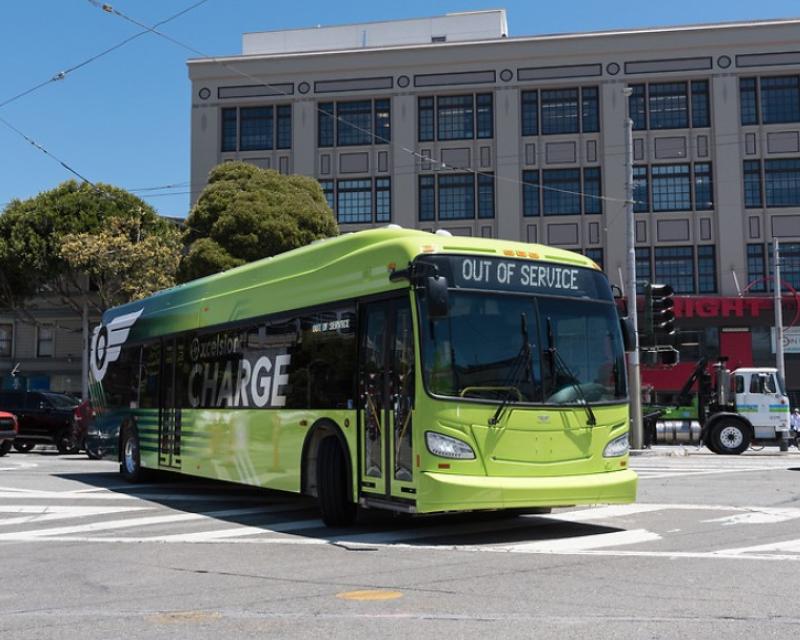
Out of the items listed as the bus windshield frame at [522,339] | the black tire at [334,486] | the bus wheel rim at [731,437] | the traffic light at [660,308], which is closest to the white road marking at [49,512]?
the black tire at [334,486]

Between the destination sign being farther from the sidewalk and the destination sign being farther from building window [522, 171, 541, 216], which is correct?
building window [522, 171, 541, 216]

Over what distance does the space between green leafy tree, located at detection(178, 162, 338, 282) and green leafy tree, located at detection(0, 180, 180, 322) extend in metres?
5.09

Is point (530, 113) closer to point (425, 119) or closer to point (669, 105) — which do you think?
point (425, 119)

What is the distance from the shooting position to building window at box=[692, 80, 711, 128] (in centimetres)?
4156

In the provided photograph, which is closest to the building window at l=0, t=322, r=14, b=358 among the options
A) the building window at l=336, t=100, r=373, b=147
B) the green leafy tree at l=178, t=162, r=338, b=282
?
the green leafy tree at l=178, t=162, r=338, b=282

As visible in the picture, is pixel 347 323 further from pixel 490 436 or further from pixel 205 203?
pixel 205 203

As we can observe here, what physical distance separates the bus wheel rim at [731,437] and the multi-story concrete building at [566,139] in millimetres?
13882

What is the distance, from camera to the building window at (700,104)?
1636 inches

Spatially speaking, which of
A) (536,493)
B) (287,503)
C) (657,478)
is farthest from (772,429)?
(536,493)

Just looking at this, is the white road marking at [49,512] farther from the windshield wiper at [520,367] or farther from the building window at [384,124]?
the building window at [384,124]

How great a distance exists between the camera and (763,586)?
708cm

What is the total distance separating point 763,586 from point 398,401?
3690mm

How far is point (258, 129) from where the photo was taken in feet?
146

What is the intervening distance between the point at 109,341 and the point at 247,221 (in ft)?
52.8
